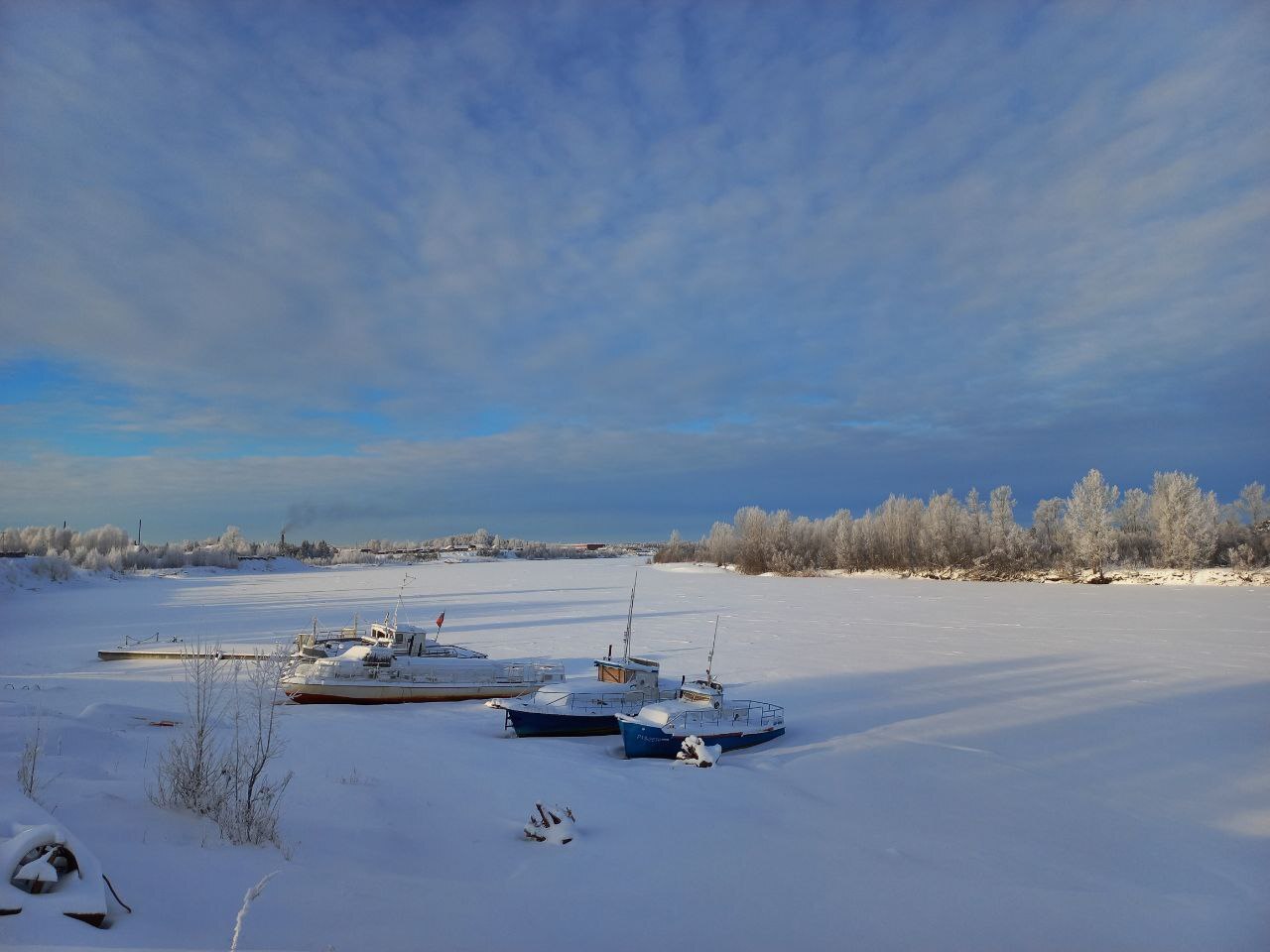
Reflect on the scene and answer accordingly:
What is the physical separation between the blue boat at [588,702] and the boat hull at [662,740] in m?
2.37

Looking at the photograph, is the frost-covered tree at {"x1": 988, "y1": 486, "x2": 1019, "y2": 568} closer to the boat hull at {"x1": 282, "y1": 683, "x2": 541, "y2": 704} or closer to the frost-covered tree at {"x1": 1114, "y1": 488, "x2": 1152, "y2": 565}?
the frost-covered tree at {"x1": 1114, "y1": 488, "x2": 1152, "y2": 565}

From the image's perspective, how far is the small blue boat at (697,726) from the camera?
2050 centimetres

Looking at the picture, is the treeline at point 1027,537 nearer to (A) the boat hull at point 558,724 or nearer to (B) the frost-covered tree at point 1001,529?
(B) the frost-covered tree at point 1001,529

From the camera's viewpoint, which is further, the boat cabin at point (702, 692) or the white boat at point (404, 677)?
the white boat at point (404, 677)

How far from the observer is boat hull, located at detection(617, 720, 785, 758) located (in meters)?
20.5

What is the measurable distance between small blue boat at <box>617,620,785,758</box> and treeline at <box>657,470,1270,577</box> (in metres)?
103

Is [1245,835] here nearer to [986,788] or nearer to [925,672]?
[986,788]

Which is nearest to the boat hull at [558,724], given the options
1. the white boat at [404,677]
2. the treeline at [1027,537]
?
the white boat at [404,677]

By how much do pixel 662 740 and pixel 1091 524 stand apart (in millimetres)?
110199

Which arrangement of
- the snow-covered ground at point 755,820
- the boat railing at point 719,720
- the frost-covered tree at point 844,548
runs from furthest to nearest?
the frost-covered tree at point 844,548
the boat railing at point 719,720
the snow-covered ground at point 755,820

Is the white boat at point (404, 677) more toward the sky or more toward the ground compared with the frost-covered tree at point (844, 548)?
→ more toward the ground

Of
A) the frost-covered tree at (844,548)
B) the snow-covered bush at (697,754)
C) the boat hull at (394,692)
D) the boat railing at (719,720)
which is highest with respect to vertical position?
the frost-covered tree at (844,548)

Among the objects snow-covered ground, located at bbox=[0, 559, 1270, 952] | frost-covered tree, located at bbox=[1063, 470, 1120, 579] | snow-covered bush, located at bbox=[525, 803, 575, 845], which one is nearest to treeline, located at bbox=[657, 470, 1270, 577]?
frost-covered tree, located at bbox=[1063, 470, 1120, 579]

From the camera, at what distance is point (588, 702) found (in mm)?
23859
